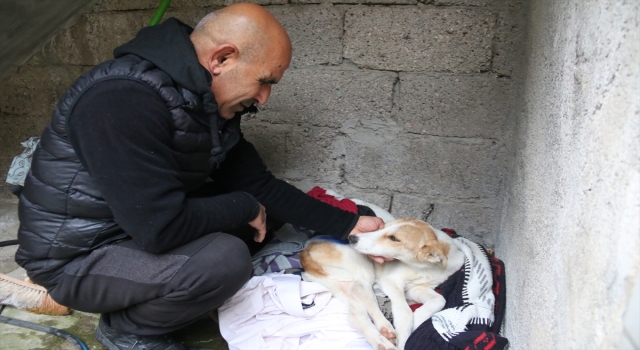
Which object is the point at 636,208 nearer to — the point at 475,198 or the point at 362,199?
the point at 475,198

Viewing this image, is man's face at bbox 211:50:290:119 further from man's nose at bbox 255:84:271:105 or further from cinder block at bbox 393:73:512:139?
cinder block at bbox 393:73:512:139

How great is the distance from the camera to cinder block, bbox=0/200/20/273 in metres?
2.76

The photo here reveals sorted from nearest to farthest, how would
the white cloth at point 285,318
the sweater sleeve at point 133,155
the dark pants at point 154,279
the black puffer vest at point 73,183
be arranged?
1. the sweater sleeve at point 133,155
2. the black puffer vest at point 73,183
3. the dark pants at point 154,279
4. the white cloth at point 285,318

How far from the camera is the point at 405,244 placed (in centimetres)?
232

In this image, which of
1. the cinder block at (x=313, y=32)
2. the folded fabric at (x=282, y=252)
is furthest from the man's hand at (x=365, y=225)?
the cinder block at (x=313, y=32)

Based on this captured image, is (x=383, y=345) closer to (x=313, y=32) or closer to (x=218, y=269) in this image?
(x=218, y=269)

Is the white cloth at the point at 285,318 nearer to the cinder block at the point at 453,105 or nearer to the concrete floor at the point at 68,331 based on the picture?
the concrete floor at the point at 68,331

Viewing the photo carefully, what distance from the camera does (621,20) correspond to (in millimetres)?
925

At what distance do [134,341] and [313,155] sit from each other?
1485 mm

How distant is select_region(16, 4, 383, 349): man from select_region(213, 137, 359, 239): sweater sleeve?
0.40 meters

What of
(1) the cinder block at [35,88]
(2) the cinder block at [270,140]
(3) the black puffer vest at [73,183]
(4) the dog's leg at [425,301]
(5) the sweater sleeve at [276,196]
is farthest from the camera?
(1) the cinder block at [35,88]

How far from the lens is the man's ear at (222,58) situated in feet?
5.53

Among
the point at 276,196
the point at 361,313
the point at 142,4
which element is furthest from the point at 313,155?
the point at 142,4

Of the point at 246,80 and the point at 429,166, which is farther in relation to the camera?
the point at 429,166
